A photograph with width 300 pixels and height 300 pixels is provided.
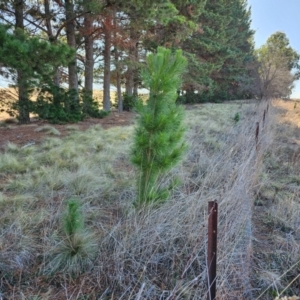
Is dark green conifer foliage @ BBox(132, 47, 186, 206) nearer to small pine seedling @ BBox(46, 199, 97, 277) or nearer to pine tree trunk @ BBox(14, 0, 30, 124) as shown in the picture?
small pine seedling @ BBox(46, 199, 97, 277)

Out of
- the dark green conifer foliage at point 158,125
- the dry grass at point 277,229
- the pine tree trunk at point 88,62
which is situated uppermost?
the pine tree trunk at point 88,62

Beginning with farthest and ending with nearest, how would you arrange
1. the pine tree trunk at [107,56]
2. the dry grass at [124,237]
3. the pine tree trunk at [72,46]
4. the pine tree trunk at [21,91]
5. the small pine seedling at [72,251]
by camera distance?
1. the pine tree trunk at [107,56]
2. the pine tree trunk at [72,46]
3. the pine tree trunk at [21,91]
4. the small pine seedling at [72,251]
5. the dry grass at [124,237]

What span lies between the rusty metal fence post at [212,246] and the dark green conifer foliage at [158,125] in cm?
78

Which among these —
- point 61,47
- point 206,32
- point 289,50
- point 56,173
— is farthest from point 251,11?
point 56,173

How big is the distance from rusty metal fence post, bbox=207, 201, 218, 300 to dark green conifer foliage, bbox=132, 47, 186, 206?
78 cm

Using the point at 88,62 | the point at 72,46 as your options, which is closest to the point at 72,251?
the point at 72,46

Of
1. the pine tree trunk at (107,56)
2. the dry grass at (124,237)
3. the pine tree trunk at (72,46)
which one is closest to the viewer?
the dry grass at (124,237)

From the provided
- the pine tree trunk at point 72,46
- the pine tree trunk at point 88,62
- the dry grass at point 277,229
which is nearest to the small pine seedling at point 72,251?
the dry grass at point 277,229

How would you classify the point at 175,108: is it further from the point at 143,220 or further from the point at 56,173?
the point at 56,173

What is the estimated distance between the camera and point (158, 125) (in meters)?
2.04

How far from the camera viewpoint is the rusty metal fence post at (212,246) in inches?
55.1

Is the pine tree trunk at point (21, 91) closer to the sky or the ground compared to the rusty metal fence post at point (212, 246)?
closer to the sky

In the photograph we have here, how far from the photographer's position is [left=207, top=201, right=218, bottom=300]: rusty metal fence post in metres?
1.40

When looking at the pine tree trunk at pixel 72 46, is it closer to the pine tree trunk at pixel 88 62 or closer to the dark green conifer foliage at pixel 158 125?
the pine tree trunk at pixel 88 62
